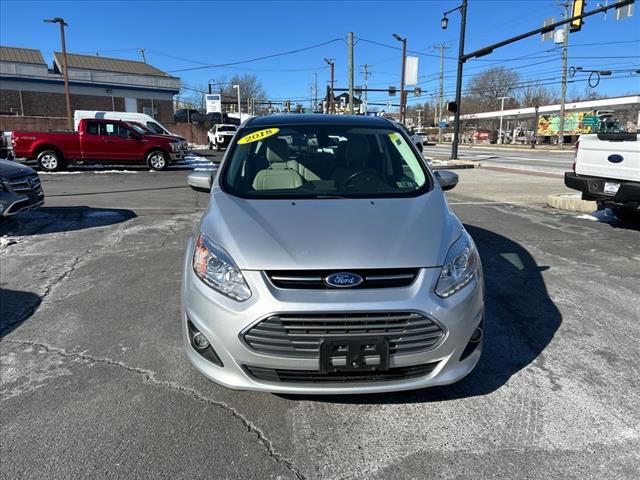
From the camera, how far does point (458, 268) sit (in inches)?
109

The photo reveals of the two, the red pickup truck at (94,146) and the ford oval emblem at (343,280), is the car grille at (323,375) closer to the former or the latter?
the ford oval emblem at (343,280)

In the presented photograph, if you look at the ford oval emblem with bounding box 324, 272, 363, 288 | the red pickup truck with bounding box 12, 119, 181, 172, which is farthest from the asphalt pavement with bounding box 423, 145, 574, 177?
the ford oval emblem with bounding box 324, 272, 363, 288

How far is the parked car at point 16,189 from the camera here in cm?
718

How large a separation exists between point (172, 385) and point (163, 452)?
0.69 meters

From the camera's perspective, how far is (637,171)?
6.85 meters

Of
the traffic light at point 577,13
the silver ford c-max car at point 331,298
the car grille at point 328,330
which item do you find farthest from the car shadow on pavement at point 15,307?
the traffic light at point 577,13

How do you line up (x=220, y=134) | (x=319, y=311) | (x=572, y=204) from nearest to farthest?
(x=319, y=311) < (x=572, y=204) < (x=220, y=134)

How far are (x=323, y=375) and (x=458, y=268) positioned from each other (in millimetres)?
983

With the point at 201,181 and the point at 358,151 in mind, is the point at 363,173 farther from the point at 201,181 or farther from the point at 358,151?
the point at 201,181

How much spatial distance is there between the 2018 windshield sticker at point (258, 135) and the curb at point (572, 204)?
7.91m

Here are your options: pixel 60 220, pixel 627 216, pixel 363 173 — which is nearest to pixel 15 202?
pixel 60 220

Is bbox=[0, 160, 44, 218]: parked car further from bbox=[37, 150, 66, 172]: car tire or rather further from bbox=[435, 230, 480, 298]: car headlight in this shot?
bbox=[37, 150, 66, 172]: car tire

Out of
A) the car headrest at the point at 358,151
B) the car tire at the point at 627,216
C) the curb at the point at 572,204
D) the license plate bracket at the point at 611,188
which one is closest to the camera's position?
the car headrest at the point at 358,151

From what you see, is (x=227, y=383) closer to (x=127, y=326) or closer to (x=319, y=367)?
(x=319, y=367)
